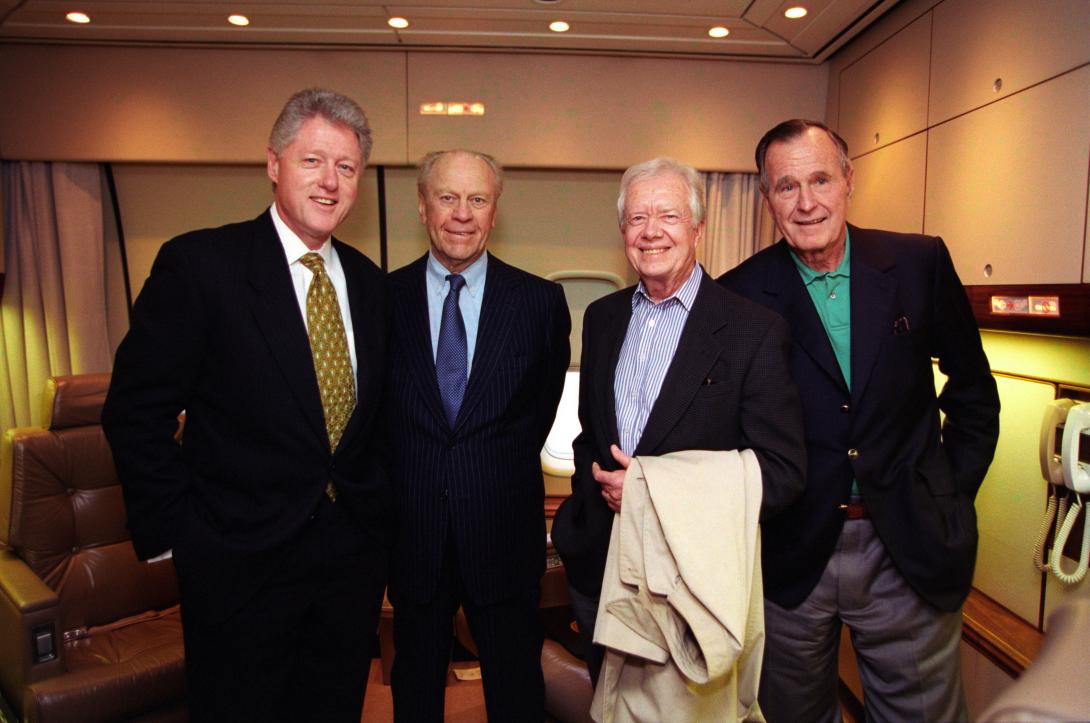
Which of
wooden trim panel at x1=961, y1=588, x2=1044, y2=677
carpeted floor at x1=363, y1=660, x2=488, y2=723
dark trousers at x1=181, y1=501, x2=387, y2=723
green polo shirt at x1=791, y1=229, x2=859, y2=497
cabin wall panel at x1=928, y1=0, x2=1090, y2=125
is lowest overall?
carpeted floor at x1=363, y1=660, x2=488, y2=723

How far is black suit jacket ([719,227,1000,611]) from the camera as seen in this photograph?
1.38 meters

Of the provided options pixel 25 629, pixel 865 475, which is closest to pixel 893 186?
pixel 865 475

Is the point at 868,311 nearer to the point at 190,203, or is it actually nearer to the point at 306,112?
the point at 306,112

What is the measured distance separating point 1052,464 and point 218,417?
2.09 meters

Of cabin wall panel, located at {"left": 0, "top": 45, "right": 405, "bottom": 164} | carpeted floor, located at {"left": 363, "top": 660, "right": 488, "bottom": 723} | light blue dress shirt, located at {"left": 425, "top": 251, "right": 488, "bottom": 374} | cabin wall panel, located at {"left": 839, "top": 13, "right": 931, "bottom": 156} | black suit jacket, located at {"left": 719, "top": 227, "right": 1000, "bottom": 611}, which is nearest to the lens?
black suit jacket, located at {"left": 719, "top": 227, "right": 1000, "bottom": 611}

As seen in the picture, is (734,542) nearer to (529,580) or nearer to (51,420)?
(529,580)

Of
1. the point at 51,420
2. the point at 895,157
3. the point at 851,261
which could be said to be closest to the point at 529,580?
the point at 851,261

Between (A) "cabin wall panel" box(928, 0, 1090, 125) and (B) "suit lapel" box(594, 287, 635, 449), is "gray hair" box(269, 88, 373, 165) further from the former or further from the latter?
(A) "cabin wall panel" box(928, 0, 1090, 125)

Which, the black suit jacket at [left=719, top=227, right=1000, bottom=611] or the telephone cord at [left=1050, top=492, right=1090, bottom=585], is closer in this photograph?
the black suit jacket at [left=719, top=227, right=1000, bottom=611]

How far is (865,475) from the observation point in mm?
1371

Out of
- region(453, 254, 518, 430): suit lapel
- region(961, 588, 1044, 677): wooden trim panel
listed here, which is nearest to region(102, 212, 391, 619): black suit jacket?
region(453, 254, 518, 430): suit lapel

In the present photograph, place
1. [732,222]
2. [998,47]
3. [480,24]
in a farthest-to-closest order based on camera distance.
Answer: [732,222], [480,24], [998,47]

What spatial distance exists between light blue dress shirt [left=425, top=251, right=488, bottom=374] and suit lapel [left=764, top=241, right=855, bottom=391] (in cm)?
72

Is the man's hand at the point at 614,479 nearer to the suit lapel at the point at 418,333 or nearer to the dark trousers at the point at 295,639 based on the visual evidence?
the suit lapel at the point at 418,333
